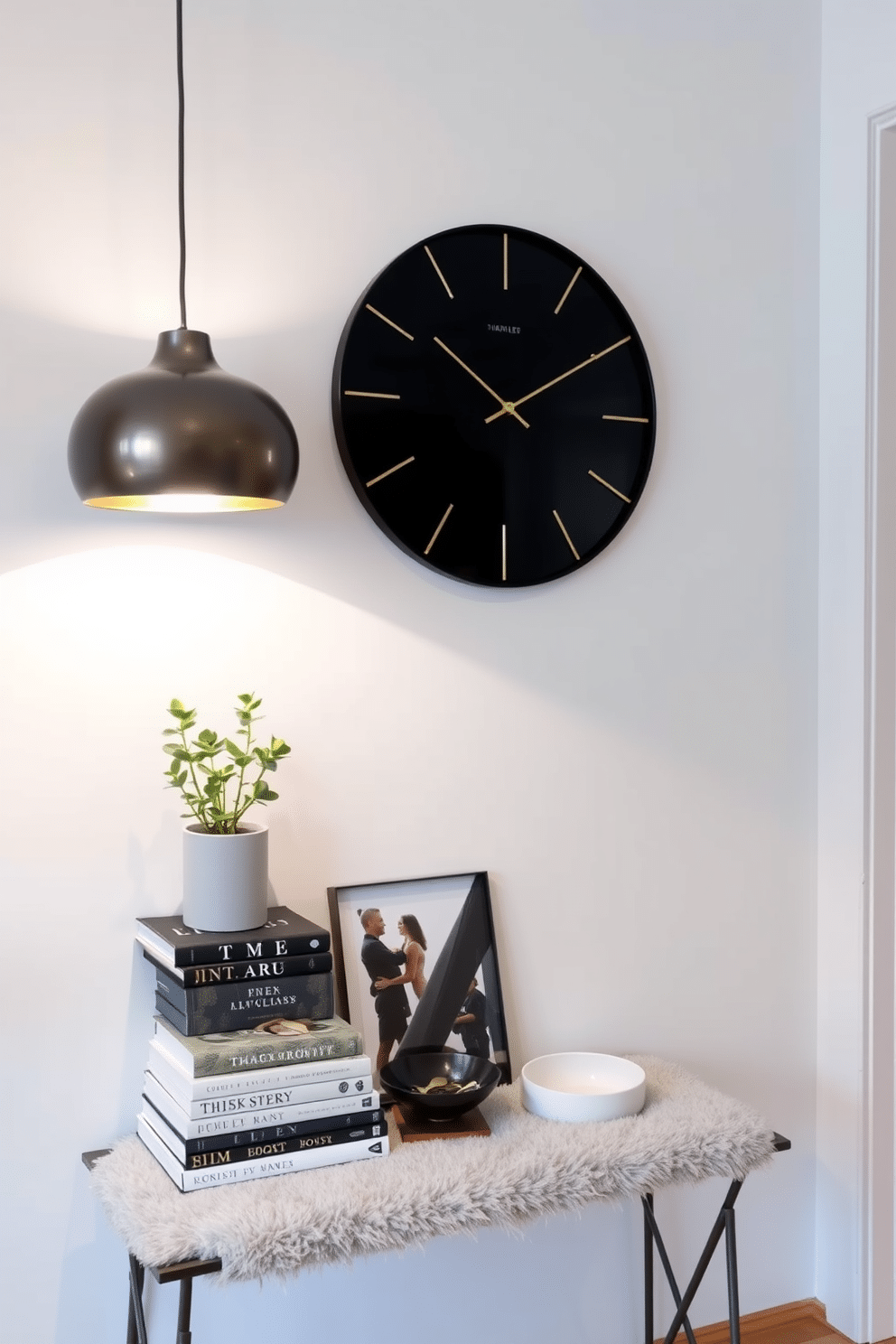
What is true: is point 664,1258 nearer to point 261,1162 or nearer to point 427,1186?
point 427,1186

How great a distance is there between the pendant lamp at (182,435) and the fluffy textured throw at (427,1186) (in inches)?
32.0

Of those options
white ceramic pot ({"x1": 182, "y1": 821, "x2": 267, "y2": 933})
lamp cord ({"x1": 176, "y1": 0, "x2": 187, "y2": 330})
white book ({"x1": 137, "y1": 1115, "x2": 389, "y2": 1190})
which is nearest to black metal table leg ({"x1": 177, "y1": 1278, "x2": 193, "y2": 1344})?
white book ({"x1": 137, "y1": 1115, "x2": 389, "y2": 1190})

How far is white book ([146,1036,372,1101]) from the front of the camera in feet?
4.64

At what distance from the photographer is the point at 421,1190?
1.42 meters

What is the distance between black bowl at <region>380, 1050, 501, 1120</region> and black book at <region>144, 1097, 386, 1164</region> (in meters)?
0.07

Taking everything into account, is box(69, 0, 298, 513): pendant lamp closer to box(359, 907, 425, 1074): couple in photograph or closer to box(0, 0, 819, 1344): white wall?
box(0, 0, 819, 1344): white wall

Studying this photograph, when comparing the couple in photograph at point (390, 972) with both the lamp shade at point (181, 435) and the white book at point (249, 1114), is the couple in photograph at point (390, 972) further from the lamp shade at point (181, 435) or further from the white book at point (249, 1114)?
the lamp shade at point (181, 435)

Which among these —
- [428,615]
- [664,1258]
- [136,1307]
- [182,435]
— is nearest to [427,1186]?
[136,1307]

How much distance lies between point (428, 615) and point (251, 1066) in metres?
0.71

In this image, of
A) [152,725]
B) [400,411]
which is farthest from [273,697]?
[400,411]

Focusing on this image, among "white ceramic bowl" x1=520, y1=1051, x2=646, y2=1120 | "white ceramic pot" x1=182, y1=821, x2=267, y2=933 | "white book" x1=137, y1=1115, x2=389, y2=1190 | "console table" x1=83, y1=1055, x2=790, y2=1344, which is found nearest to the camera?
"console table" x1=83, y1=1055, x2=790, y2=1344

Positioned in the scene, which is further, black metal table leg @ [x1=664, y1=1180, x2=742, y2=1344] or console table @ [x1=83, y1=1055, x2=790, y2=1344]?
black metal table leg @ [x1=664, y1=1180, x2=742, y2=1344]

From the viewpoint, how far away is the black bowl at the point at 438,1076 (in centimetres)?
156

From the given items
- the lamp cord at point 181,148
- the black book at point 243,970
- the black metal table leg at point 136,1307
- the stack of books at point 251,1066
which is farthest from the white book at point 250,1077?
the lamp cord at point 181,148
